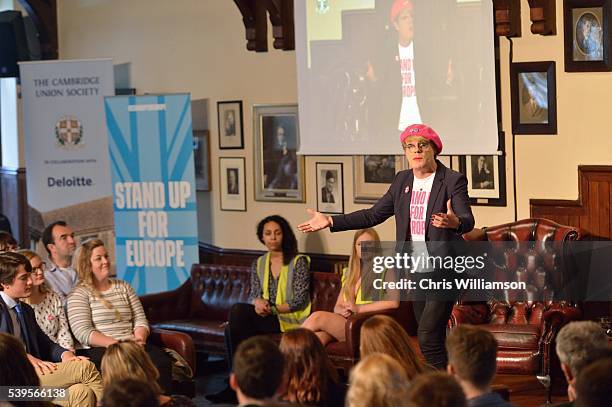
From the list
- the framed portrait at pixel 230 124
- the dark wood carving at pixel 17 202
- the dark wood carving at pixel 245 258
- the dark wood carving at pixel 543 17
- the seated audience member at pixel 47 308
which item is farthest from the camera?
the dark wood carving at pixel 17 202

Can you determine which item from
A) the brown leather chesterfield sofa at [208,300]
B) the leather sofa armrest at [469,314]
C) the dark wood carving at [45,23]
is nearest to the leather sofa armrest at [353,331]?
the leather sofa armrest at [469,314]

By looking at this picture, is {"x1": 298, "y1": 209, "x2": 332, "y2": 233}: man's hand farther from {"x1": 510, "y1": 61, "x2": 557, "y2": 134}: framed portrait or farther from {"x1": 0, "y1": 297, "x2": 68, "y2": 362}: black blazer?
{"x1": 510, "y1": 61, "x2": 557, "y2": 134}: framed portrait

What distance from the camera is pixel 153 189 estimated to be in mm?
9469

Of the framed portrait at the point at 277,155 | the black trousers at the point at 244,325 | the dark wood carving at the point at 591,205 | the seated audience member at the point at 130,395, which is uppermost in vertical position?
the framed portrait at the point at 277,155

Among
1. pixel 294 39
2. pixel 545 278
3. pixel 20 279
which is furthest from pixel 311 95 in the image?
pixel 20 279

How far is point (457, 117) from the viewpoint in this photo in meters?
7.97

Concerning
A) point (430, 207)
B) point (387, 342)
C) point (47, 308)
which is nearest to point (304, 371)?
point (387, 342)

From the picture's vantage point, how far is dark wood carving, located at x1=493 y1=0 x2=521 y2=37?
774 centimetres

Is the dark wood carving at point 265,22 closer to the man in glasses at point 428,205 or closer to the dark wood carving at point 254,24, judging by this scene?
the dark wood carving at point 254,24

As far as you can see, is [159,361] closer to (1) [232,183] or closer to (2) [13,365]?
(2) [13,365]

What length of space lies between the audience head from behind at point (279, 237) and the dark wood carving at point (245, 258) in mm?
596

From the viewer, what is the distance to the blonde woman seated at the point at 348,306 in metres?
7.77

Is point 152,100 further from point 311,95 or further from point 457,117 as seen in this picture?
point 457,117

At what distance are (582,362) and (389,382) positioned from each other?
792mm
